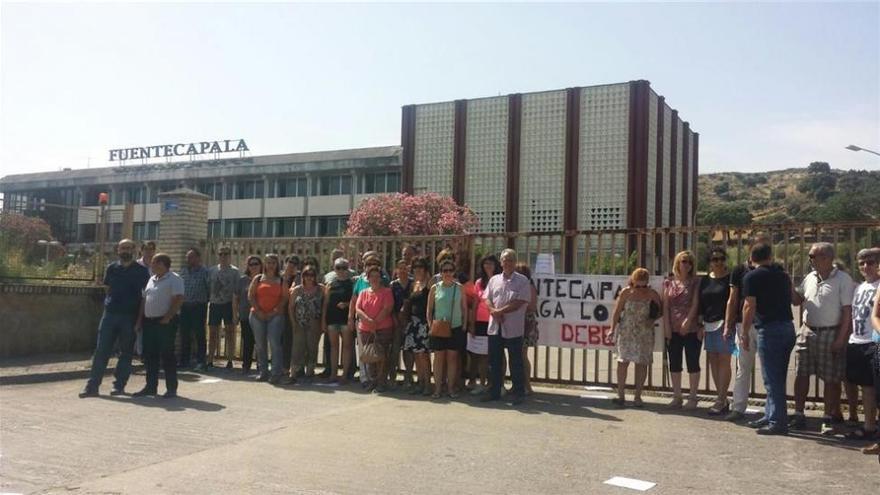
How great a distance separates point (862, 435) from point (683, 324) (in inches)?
80.0

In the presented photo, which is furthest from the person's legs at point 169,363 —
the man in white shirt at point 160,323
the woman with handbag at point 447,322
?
the woman with handbag at point 447,322

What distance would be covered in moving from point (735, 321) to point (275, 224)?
47.7 m

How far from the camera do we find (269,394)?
31.1ft

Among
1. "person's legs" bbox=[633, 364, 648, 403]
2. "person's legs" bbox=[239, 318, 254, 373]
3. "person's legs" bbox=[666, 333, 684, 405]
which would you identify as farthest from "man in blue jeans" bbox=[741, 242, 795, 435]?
"person's legs" bbox=[239, 318, 254, 373]

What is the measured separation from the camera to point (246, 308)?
11.3 m

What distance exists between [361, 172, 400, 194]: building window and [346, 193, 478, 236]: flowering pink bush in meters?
13.6

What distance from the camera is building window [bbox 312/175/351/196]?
49281 millimetres

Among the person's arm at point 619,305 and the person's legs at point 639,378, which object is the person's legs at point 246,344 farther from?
the person's legs at point 639,378

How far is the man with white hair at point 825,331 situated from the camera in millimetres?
7234

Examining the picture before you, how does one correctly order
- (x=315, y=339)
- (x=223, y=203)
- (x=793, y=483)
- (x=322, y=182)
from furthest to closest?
(x=223, y=203) < (x=322, y=182) < (x=315, y=339) < (x=793, y=483)

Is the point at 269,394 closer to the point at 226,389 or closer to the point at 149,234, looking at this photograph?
the point at 226,389

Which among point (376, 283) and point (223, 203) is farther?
point (223, 203)

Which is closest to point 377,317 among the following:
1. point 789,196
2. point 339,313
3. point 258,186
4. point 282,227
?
point 339,313

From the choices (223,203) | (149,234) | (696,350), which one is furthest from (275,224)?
(696,350)
